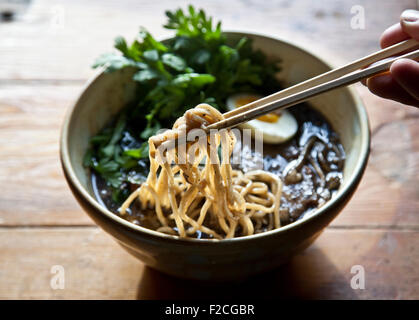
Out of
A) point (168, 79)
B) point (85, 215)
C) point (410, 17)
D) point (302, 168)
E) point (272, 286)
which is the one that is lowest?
point (272, 286)

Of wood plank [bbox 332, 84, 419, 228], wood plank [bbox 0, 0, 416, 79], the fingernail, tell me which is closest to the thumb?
the fingernail

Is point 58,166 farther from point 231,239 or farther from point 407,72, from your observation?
point 407,72

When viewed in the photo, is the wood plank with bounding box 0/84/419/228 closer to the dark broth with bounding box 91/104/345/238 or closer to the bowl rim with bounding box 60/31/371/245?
the dark broth with bounding box 91/104/345/238

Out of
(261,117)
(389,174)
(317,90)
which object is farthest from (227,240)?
(389,174)

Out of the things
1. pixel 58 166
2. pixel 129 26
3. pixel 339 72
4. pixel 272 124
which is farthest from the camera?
pixel 129 26

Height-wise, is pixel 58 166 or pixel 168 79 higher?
pixel 168 79

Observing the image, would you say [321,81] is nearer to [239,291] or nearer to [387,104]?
[239,291]

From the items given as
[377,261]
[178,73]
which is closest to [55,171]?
[178,73]

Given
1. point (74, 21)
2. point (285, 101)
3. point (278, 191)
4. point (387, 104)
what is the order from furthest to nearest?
point (74, 21)
point (387, 104)
point (278, 191)
point (285, 101)

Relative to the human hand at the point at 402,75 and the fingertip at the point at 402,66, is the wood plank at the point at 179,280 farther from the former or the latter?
the fingertip at the point at 402,66
